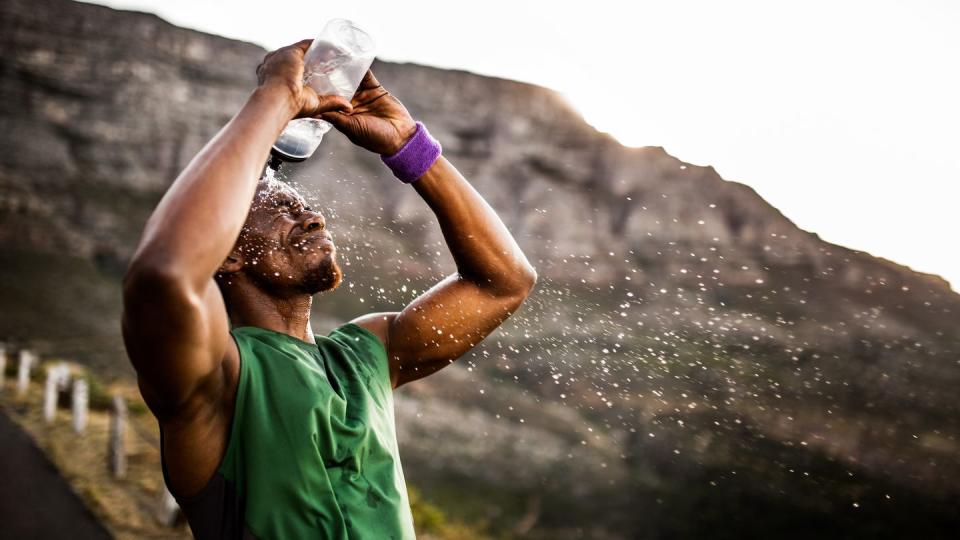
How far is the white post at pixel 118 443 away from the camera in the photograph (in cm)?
1007

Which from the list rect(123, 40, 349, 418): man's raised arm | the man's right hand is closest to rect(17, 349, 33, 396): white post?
the man's right hand

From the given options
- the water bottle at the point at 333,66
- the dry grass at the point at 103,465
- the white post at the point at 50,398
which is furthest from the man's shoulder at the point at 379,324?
the white post at the point at 50,398

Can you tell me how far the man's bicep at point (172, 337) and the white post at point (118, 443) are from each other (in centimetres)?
946

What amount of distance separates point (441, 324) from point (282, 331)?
1.44 ft

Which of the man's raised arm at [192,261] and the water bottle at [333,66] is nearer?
the man's raised arm at [192,261]

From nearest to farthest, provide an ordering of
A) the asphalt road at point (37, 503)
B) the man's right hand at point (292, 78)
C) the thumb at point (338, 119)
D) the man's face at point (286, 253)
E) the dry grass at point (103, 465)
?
the man's right hand at point (292, 78)
the thumb at point (338, 119)
the man's face at point (286, 253)
the asphalt road at point (37, 503)
the dry grass at point (103, 465)

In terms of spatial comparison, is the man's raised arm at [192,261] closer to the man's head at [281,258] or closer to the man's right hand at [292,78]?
the man's right hand at [292,78]

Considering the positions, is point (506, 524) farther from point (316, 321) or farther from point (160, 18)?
point (160, 18)

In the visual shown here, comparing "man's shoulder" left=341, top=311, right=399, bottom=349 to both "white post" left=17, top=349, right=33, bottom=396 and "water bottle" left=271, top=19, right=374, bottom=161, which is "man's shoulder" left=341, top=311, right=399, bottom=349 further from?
"white post" left=17, top=349, right=33, bottom=396

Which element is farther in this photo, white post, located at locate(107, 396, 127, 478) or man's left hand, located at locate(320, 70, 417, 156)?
white post, located at locate(107, 396, 127, 478)

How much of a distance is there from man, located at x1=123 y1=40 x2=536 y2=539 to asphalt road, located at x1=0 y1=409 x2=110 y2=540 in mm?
6420

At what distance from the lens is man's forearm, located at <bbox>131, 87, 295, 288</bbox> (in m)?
1.36

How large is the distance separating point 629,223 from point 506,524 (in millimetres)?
11731

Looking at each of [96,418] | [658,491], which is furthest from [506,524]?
[96,418]
